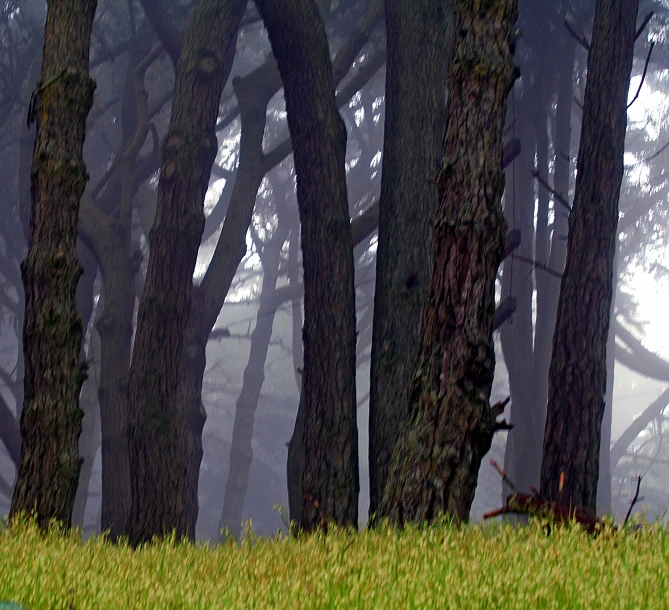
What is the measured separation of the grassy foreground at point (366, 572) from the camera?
108 inches

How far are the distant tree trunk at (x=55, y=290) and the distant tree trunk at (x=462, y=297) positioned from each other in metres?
2.32

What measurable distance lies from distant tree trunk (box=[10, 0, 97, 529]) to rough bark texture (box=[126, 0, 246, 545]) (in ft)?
8.53

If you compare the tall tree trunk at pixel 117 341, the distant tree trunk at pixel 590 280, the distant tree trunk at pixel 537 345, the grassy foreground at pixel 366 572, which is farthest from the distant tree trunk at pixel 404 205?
the distant tree trunk at pixel 537 345

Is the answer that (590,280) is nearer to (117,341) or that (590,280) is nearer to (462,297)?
(462,297)

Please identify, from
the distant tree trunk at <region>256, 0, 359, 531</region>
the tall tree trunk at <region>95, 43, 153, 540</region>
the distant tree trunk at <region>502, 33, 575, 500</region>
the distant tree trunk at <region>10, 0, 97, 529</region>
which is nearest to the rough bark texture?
the tall tree trunk at <region>95, 43, 153, 540</region>

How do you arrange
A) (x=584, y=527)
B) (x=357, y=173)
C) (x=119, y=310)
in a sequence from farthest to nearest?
(x=357, y=173), (x=119, y=310), (x=584, y=527)

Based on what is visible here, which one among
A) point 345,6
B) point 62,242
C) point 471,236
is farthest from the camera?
point 345,6

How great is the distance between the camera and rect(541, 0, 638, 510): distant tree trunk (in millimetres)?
7770

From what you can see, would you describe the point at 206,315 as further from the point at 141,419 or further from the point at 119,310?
the point at 141,419

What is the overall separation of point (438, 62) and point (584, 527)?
234 inches

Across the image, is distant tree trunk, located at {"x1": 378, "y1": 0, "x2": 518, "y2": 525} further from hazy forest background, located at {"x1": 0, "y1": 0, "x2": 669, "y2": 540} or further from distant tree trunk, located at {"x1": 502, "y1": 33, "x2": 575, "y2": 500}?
distant tree trunk, located at {"x1": 502, "y1": 33, "x2": 575, "y2": 500}

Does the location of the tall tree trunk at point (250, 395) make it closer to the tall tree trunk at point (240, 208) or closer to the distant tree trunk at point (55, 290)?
the tall tree trunk at point (240, 208)

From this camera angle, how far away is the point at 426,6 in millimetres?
9258

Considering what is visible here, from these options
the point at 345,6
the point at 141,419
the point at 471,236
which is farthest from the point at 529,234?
the point at 471,236
